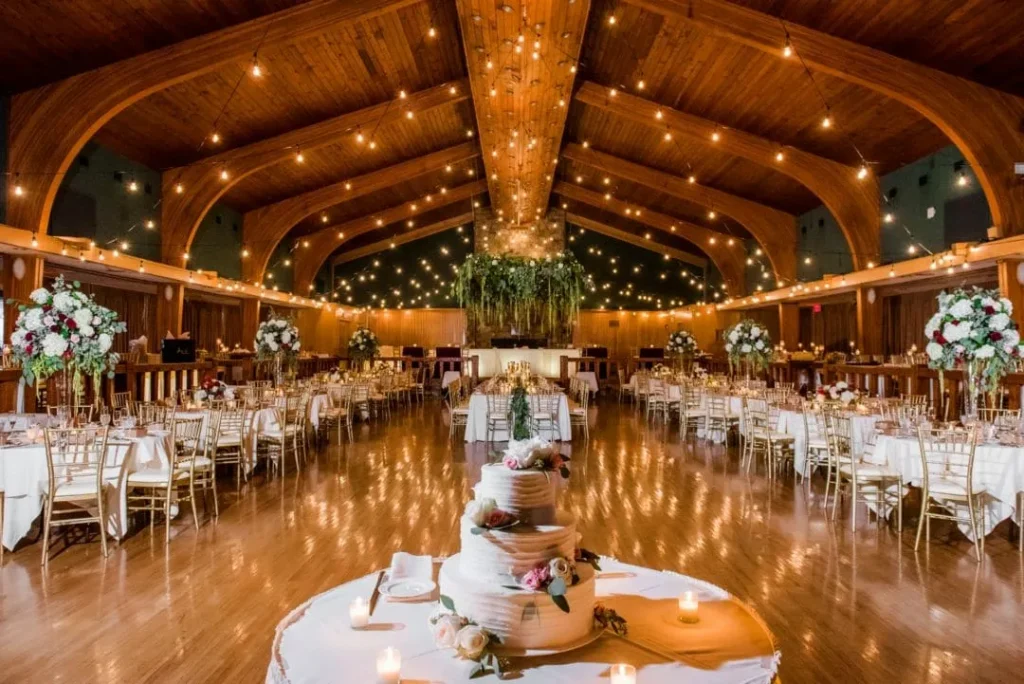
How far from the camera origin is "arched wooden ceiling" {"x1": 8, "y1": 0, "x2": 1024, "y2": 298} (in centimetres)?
833

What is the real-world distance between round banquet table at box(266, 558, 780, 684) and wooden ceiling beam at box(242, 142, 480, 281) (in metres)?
14.7

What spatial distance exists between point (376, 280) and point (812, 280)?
44.3ft

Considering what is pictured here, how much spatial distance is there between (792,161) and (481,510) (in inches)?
510

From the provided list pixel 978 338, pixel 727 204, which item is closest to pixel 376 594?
pixel 978 338

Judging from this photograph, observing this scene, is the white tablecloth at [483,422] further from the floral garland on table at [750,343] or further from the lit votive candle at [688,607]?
the lit votive candle at [688,607]

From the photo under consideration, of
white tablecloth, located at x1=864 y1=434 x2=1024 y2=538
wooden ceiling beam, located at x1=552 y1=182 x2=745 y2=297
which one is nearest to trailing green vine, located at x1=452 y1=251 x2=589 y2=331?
white tablecloth, located at x1=864 y1=434 x2=1024 y2=538

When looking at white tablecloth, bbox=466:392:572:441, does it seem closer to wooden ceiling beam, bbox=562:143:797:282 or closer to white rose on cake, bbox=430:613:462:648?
white rose on cake, bbox=430:613:462:648

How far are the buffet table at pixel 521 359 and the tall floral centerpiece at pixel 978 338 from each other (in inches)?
368

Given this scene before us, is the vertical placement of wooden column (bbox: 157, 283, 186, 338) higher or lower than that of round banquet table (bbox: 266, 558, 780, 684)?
higher

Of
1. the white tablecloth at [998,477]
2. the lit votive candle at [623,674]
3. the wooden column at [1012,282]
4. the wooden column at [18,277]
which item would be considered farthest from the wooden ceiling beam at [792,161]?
the lit votive candle at [623,674]

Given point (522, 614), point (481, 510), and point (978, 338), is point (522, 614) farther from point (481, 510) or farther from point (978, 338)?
point (978, 338)

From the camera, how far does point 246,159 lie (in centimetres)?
1273

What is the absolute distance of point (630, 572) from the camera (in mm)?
2457

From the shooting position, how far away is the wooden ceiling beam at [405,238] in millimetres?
22062
